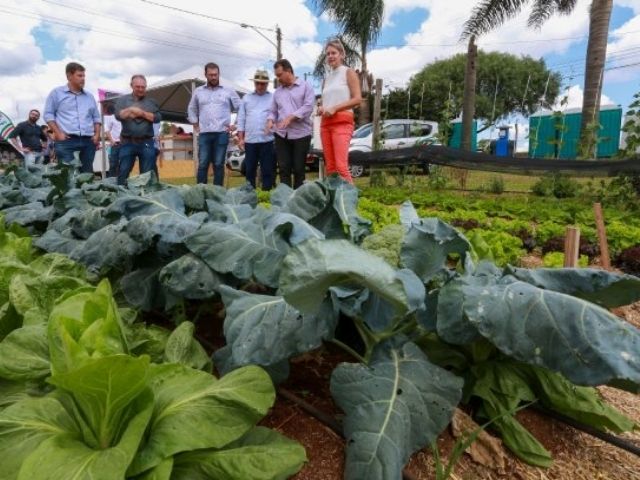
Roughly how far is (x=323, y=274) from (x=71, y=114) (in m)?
6.91

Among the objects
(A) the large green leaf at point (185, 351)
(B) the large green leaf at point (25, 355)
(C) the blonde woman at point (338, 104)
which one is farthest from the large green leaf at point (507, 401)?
(C) the blonde woman at point (338, 104)

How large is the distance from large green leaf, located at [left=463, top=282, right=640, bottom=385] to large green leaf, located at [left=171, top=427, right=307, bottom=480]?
59cm

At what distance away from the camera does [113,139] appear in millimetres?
11703

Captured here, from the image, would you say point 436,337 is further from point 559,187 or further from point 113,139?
point 113,139

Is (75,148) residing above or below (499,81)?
below

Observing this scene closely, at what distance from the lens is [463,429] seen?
1563mm

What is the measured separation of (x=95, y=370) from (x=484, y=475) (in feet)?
3.69

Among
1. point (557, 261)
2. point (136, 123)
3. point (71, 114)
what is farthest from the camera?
point (136, 123)

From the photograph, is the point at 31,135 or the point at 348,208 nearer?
the point at 348,208

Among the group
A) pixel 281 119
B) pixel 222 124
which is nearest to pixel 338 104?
pixel 281 119

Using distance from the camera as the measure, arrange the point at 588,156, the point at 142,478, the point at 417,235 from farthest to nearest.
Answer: the point at 588,156 → the point at 417,235 → the point at 142,478

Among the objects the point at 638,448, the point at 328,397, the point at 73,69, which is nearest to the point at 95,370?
the point at 328,397

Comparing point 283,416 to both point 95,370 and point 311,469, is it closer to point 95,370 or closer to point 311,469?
point 311,469

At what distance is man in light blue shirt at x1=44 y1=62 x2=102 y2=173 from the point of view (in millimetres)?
6816
